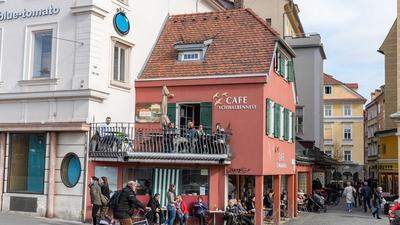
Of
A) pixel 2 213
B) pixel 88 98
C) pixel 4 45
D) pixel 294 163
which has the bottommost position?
pixel 2 213

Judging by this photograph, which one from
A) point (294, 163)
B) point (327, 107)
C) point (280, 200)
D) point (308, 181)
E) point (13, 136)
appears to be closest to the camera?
point (13, 136)

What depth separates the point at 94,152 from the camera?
22.0 m

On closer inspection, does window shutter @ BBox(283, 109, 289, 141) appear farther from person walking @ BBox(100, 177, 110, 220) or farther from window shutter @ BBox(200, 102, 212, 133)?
person walking @ BBox(100, 177, 110, 220)

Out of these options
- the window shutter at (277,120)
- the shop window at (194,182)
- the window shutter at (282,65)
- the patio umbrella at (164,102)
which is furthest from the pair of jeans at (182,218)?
the window shutter at (282,65)

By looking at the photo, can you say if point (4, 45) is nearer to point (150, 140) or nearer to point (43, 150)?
point (43, 150)

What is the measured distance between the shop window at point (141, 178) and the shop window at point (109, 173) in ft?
1.14

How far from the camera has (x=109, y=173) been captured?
22.9 metres

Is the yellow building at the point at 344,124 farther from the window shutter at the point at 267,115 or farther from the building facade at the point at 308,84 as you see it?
the window shutter at the point at 267,115

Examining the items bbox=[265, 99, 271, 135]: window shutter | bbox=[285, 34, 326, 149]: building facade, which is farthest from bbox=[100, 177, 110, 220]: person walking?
bbox=[285, 34, 326, 149]: building facade

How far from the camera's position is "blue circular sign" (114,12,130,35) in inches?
928

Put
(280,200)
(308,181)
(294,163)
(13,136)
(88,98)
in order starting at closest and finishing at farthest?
(88,98), (13,136), (280,200), (294,163), (308,181)

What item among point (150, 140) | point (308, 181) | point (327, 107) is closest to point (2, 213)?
point (150, 140)

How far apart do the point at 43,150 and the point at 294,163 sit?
12.5 m

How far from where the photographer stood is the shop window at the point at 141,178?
23031 millimetres
